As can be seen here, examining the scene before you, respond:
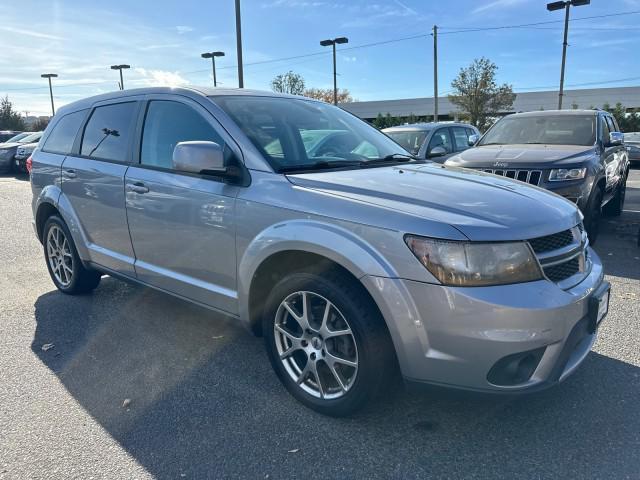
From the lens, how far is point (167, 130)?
12.0 ft

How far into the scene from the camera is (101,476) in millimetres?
2391

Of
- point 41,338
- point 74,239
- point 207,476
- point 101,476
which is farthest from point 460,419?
point 74,239

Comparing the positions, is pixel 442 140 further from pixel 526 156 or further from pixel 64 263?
pixel 64 263

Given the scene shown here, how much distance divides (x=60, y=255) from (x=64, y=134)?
114 centimetres

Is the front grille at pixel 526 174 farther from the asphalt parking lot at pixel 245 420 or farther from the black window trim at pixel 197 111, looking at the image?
the black window trim at pixel 197 111

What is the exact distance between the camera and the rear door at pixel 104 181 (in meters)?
3.93

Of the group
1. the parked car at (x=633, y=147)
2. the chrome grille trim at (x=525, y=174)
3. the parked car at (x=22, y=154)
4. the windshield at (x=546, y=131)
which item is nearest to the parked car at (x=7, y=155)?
the parked car at (x=22, y=154)

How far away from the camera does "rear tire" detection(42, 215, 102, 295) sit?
4.74 m

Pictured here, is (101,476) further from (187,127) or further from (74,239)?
(74,239)

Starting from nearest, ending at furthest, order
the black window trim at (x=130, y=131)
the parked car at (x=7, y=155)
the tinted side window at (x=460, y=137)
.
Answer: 1. the black window trim at (x=130, y=131)
2. the tinted side window at (x=460, y=137)
3. the parked car at (x=7, y=155)

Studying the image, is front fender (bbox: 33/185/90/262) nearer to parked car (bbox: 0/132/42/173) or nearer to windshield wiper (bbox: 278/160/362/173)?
windshield wiper (bbox: 278/160/362/173)

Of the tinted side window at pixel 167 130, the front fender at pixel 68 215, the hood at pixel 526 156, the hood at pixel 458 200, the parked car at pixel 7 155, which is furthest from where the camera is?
the parked car at pixel 7 155

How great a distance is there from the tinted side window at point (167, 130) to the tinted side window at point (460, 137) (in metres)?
7.59

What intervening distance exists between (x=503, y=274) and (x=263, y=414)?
149cm
